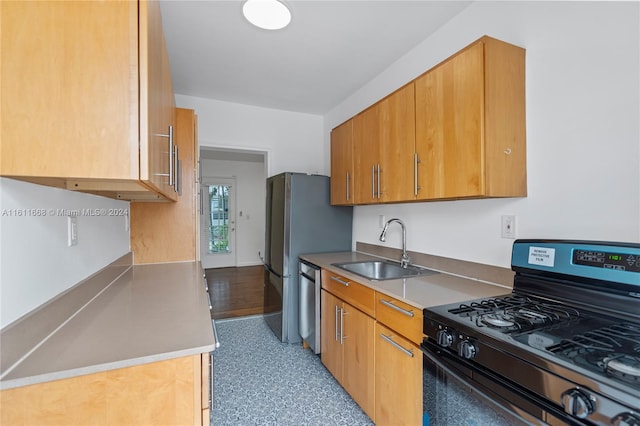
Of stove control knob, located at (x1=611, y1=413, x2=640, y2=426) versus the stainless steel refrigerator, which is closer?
stove control knob, located at (x1=611, y1=413, x2=640, y2=426)

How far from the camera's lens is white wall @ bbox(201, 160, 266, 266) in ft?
Answer: 21.3

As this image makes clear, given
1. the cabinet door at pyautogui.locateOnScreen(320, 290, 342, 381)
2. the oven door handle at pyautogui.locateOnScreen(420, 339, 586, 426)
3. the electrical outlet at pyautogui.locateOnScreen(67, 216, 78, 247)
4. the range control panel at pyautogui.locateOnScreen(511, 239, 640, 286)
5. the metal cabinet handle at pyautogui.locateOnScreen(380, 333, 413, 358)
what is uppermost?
the electrical outlet at pyautogui.locateOnScreen(67, 216, 78, 247)

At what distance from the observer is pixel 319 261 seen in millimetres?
2455

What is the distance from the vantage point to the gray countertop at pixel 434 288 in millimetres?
1353

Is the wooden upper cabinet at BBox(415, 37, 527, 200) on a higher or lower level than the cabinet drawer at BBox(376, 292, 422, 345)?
higher

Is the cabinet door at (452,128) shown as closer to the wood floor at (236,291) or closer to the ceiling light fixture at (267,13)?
the ceiling light fixture at (267,13)

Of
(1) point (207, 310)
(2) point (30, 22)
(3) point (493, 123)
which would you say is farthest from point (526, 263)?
(2) point (30, 22)

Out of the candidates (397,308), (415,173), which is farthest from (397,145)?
(397,308)

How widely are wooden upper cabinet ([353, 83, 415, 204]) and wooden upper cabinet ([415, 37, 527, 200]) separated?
21 centimetres

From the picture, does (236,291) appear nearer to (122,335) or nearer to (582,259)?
(122,335)

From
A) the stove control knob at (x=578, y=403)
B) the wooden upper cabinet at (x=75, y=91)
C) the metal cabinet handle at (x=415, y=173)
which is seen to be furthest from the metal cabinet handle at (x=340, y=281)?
the wooden upper cabinet at (x=75, y=91)

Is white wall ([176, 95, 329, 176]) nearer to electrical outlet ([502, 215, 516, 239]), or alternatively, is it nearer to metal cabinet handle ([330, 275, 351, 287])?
metal cabinet handle ([330, 275, 351, 287])

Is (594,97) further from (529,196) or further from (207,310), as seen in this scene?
(207,310)

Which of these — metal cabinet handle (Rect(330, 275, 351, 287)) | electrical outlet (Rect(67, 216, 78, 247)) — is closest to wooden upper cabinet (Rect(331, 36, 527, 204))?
metal cabinet handle (Rect(330, 275, 351, 287))
